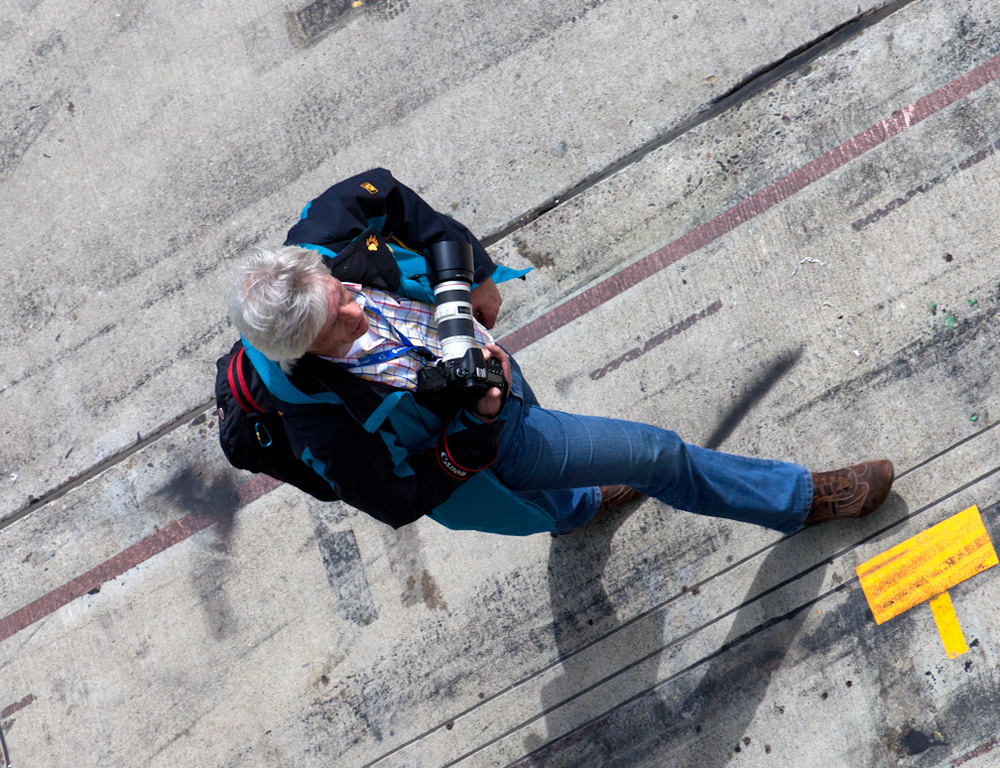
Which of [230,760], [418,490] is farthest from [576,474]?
[230,760]

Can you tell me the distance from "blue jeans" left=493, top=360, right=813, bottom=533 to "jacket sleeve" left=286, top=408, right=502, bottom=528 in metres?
0.21

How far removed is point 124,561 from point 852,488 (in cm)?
343

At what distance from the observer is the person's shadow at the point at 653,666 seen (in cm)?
338

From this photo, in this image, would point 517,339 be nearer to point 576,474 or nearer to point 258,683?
point 576,474

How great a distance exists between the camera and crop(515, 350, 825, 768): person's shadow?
3385 mm

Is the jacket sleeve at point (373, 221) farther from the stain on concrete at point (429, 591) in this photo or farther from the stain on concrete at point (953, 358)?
the stain on concrete at point (953, 358)

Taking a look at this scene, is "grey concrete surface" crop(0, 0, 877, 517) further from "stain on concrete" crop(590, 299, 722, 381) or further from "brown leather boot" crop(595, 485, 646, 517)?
"brown leather boot" crop(595, 485, 646, 517)

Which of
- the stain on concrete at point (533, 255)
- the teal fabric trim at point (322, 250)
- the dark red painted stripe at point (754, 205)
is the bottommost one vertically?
the dark red painted stripe at point (754, 205)

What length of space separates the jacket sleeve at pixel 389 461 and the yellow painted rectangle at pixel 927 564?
1934 millimetres

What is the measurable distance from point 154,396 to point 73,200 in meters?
1.26

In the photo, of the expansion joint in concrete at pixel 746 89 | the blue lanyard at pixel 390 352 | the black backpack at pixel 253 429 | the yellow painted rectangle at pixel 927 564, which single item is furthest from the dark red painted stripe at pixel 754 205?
the black backpack at pixel 253 429

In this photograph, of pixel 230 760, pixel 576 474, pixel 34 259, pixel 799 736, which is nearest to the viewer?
pixel 576 474

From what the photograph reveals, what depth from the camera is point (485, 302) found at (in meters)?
2.83

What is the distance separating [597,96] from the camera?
394 cm
